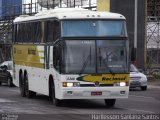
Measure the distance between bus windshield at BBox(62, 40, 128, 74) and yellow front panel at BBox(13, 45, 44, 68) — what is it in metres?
3.08

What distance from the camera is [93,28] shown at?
67.8 feet

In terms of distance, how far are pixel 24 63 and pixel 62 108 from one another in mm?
6686

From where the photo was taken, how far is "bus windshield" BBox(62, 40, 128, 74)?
795 inches

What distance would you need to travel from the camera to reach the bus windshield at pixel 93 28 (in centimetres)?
2053

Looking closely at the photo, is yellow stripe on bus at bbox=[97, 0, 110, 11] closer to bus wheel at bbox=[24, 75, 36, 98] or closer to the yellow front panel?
the yellow front panel

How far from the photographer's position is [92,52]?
2033 cm

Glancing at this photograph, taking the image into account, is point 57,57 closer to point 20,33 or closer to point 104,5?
point 20,33

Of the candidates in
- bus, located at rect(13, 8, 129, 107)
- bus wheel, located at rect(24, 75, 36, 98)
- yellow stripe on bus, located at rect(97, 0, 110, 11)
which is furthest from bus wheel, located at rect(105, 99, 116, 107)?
yellow stripe on bus, located at rect(97, 0, 110, 11)

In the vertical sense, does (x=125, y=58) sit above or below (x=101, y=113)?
above

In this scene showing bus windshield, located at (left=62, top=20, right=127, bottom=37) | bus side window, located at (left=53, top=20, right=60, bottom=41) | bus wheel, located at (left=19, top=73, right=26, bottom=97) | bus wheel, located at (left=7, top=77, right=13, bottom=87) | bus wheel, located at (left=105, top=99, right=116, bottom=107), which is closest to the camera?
bus windshield, located at (left=62, top=20, right=127, bottom=37)

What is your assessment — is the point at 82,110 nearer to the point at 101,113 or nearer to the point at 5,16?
the point at 101,113

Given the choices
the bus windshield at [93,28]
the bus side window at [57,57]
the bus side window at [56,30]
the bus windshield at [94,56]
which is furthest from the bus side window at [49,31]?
the bus windshield at [94,56]

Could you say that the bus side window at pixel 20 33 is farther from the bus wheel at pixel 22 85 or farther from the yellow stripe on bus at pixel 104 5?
the yellow stripe on bus at pixel 104 5

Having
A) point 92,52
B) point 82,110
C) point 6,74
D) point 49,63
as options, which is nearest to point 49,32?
point 49,63
